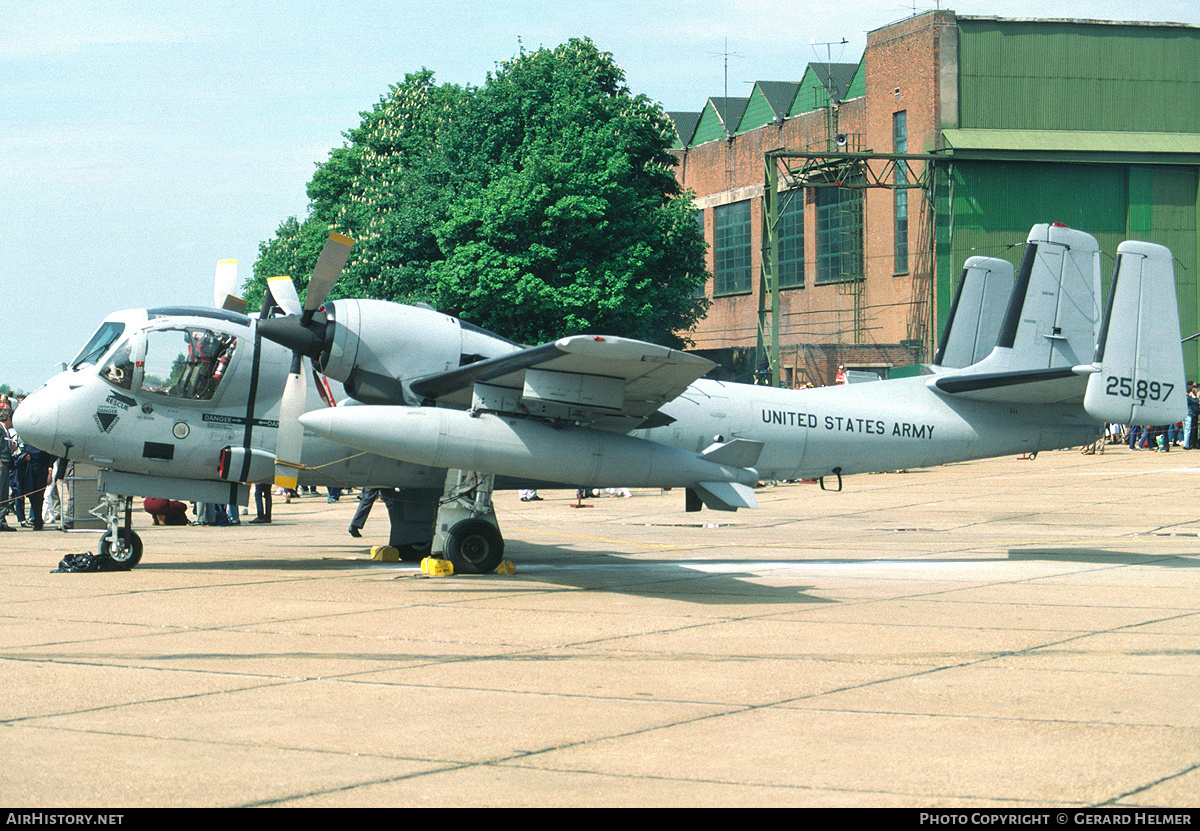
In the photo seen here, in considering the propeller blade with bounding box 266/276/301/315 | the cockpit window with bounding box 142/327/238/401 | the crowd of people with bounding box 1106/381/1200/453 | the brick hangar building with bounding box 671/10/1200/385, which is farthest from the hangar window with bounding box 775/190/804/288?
the cockpit window with bounding box 142/327/238/401

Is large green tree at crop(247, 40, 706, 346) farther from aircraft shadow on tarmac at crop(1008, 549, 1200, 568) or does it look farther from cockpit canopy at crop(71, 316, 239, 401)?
cockpit canopy at crop(71, 316, 239, 401)

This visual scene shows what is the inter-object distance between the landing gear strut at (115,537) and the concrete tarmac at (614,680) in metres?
0.58

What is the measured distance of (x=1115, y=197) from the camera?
186 ft

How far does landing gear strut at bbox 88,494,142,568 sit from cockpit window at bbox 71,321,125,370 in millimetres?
1781

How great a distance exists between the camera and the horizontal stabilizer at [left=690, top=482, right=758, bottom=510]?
14703mm

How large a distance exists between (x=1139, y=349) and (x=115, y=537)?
14181mm

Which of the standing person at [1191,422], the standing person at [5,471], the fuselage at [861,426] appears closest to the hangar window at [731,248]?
the standing person at [1191,422]

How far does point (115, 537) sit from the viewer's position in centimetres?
1568

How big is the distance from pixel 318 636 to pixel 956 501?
799 inches

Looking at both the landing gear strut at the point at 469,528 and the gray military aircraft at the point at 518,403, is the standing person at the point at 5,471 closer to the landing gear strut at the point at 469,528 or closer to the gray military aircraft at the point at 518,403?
the gray military aircraft at the point at 518,403

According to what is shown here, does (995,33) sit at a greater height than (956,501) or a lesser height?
greater

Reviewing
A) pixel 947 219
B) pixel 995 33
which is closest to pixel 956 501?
pixel 947 219

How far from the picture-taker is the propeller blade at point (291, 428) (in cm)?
1534

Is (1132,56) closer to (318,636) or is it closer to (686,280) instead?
(686,280)
